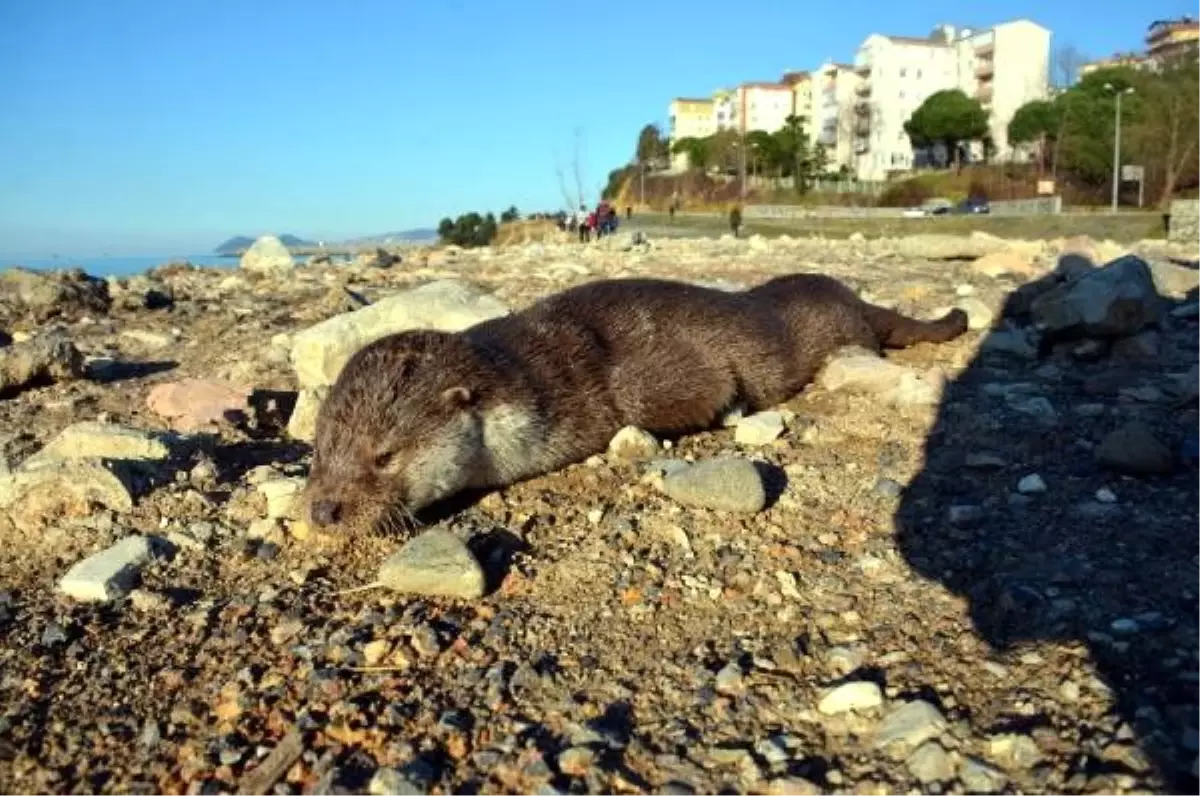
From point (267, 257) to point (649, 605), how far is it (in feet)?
43.7

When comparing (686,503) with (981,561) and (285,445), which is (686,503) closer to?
(981,561)

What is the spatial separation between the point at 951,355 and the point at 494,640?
5065 millimetres

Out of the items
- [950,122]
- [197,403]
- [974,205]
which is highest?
[950,122]

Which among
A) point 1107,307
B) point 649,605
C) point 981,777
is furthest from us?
point 1107,307

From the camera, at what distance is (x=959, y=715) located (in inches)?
104

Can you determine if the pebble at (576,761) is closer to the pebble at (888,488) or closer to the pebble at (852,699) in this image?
the pebble at (852,699)

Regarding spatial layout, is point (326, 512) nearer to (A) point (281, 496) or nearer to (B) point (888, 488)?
(A) point (281, 496)

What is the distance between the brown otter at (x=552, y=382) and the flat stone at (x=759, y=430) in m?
0.29

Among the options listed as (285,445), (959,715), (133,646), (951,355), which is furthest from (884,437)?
(133,646)

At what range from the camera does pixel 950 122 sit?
86562 mm

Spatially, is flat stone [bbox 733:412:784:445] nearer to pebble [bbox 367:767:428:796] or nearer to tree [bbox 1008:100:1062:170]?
pebble [bbox 367:767:428:796]

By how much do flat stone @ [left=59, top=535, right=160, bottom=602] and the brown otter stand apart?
668 mm

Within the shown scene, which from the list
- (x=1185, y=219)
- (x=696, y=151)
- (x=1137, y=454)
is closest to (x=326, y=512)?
(x=1137, y=454)

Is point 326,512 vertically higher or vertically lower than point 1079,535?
higher
